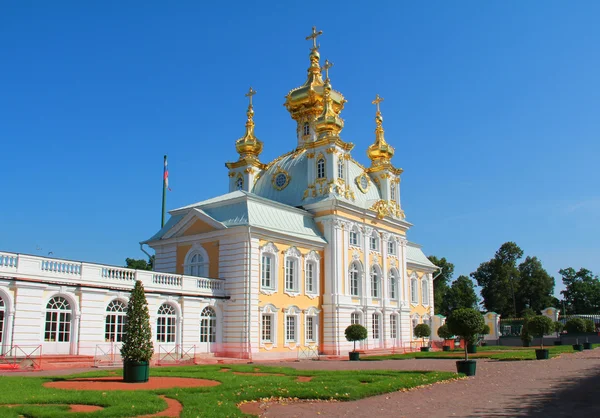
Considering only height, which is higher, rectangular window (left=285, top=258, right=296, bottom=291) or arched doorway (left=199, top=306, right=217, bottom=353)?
rectangular window (left=285, top=258, right=296, bottom=291)

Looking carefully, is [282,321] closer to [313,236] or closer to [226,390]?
[313,236]

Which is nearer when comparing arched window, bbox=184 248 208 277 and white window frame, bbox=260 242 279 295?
white window frame, bbox=260 242 279 295

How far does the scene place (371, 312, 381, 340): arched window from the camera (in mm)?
39153

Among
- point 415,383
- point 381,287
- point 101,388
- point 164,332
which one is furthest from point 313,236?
point 101,388

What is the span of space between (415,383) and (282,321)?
1653 centimetres

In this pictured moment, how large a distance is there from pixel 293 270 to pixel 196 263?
18.6 ft

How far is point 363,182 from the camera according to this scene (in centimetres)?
4206

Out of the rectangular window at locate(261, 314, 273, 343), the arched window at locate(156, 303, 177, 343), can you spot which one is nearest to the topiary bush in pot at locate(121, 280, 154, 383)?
the arched window at locate(156, 303, 177, 343)

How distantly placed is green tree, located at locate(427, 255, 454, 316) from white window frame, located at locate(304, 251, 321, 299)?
41118 mm

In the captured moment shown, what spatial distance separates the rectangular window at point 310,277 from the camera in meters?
34.7

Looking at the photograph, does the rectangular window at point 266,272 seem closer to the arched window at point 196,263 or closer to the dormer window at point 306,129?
the arched window at point 196,263

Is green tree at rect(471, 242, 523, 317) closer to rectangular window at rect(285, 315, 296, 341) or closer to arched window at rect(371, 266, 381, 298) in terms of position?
arched window at rect(371, 266, 381, 298)

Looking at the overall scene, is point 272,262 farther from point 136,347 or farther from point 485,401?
point 485,401

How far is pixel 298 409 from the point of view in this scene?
1203cm
